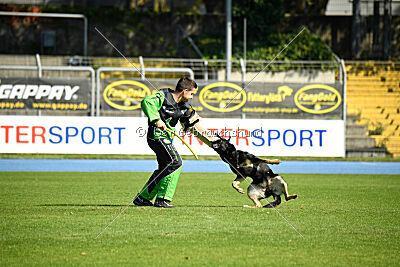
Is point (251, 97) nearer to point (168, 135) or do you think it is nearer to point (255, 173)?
point (168, 135)

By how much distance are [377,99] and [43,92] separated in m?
10.9

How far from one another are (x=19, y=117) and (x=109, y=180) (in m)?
5.68

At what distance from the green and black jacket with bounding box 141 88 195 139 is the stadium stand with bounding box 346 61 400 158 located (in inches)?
542

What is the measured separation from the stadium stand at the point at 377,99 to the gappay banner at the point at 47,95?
8.67 meters

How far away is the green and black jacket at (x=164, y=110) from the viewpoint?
8.88 metres

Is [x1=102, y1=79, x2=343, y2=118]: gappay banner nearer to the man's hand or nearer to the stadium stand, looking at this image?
the stadium stand

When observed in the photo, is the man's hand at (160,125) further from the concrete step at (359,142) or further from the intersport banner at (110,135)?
the concrete step at (359,142)

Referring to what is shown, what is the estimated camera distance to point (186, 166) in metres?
19.1

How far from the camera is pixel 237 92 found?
2105 centimetres

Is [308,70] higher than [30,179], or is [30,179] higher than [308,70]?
[308,70]

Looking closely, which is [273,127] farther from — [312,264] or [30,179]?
[312,264]

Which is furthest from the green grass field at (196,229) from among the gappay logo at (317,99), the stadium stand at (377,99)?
the stadium stand at (377,99)

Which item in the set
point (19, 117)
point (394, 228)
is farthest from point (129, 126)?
point (394, 228)

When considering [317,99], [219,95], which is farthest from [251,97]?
[317,99]
